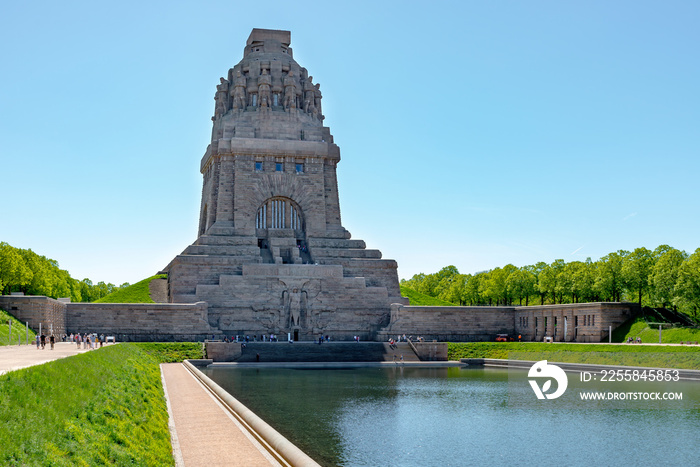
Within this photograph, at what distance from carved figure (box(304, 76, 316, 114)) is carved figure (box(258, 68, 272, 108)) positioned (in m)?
3.74

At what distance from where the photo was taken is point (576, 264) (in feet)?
222

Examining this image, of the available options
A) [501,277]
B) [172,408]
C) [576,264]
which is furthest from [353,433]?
[501,277]

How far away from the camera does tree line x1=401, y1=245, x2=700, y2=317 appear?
49.1 meters

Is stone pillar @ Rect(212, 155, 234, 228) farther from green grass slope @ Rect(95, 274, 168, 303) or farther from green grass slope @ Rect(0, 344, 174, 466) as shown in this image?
green grass slope @ Rect(0, 344, 174, 466)

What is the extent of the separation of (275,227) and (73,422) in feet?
184

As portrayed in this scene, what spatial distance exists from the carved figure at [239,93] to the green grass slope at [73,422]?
55.0m

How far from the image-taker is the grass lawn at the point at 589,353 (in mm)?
36656

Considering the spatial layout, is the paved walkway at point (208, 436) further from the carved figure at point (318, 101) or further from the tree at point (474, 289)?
the tree at point (474, 289)

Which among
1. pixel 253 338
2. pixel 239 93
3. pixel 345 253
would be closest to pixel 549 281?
pixel 345 253

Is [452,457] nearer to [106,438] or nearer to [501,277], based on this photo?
[106,438]

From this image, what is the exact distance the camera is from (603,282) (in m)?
59.8

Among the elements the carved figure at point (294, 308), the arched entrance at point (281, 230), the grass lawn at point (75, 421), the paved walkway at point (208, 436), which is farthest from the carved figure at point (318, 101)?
the grass lawn at point (75, 421)

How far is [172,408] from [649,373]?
24.6 m

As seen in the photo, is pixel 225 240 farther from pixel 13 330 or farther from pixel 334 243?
pixel 13 330
